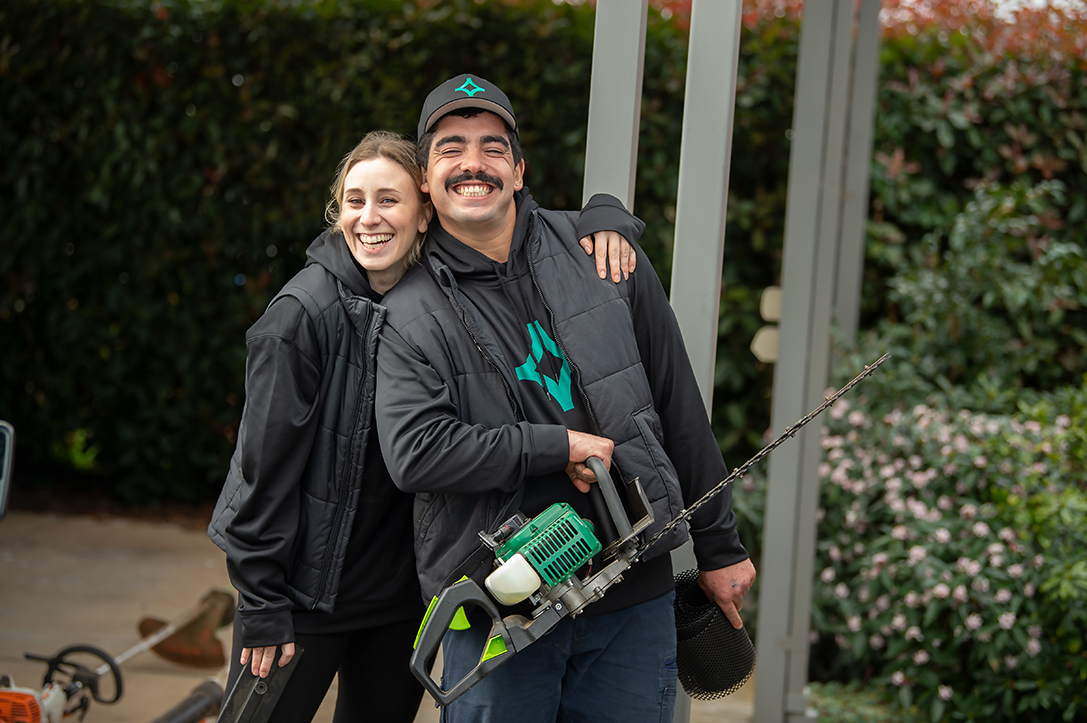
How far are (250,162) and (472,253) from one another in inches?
144

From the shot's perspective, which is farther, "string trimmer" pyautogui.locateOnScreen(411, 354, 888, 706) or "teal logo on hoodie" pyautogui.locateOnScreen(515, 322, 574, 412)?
"teal logo on hoodie" pyautogui.locateOnScreen(515, 322, 574, 412)

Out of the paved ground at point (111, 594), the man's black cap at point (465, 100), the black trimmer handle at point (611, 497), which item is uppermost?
the man's black cap at point (465, 100)

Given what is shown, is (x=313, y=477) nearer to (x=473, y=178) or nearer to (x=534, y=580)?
(x=534, y=580)

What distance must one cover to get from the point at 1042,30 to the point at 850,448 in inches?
98.5

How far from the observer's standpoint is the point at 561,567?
1733mm

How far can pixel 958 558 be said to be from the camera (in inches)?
128

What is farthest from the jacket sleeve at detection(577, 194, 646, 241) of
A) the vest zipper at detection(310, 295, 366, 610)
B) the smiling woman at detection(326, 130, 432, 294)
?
the vest zipper at detection(310, 295, 366, 610)

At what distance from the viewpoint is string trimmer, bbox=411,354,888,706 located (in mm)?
1689

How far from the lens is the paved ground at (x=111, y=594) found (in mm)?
3484

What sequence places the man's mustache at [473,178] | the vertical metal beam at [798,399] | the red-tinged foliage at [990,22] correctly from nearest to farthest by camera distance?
the man's mustache at [473,178], the vertical metal beam at [798,399], the red-tinged foliage at [990,22]

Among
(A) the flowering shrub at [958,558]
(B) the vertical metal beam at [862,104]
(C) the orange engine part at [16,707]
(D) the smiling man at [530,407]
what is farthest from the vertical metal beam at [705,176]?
(B) the vertical metal beam at [862,104]

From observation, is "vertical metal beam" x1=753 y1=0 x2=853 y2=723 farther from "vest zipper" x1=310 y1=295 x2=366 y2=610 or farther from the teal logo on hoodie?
"vest zipper" x1=310 y1=295 x2=366 y2=610

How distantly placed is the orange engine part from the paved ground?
2.67 feet

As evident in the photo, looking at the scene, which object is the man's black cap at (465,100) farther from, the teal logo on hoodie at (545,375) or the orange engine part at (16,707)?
the orange engine part at (16,707)
